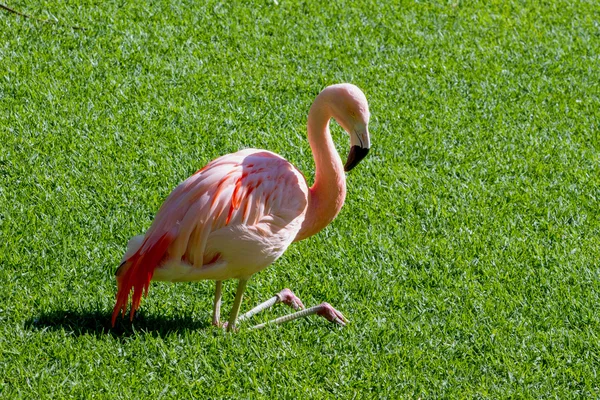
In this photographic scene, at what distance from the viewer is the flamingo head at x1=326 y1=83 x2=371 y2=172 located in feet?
12.9

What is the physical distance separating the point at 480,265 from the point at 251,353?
1.57 meters

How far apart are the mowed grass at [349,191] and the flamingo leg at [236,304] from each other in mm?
79

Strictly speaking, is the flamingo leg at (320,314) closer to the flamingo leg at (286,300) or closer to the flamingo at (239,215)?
the flamingo leg at (286,300)

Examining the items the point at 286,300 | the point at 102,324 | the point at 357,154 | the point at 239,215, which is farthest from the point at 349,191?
the point at 102,324

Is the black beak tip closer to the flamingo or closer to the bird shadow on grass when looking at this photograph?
the flamingo

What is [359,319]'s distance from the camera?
4395 millimetres

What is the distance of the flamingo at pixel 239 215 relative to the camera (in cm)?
376

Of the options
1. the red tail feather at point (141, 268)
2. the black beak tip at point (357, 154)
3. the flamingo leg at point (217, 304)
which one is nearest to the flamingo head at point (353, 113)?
the black beak tip at point (357, 154)

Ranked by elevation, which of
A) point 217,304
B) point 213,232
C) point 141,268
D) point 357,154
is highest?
point 357,154

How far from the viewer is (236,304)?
4070 mm

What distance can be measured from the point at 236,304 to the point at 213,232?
47cm

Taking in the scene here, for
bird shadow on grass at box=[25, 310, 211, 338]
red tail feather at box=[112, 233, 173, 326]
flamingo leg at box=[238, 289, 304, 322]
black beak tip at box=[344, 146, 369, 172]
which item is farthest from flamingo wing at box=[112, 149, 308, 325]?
flamingo leg at box=[238, 289, 304, 322]

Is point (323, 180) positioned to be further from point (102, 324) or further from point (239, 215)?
point (102, 324)

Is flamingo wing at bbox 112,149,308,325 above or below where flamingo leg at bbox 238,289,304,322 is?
above
